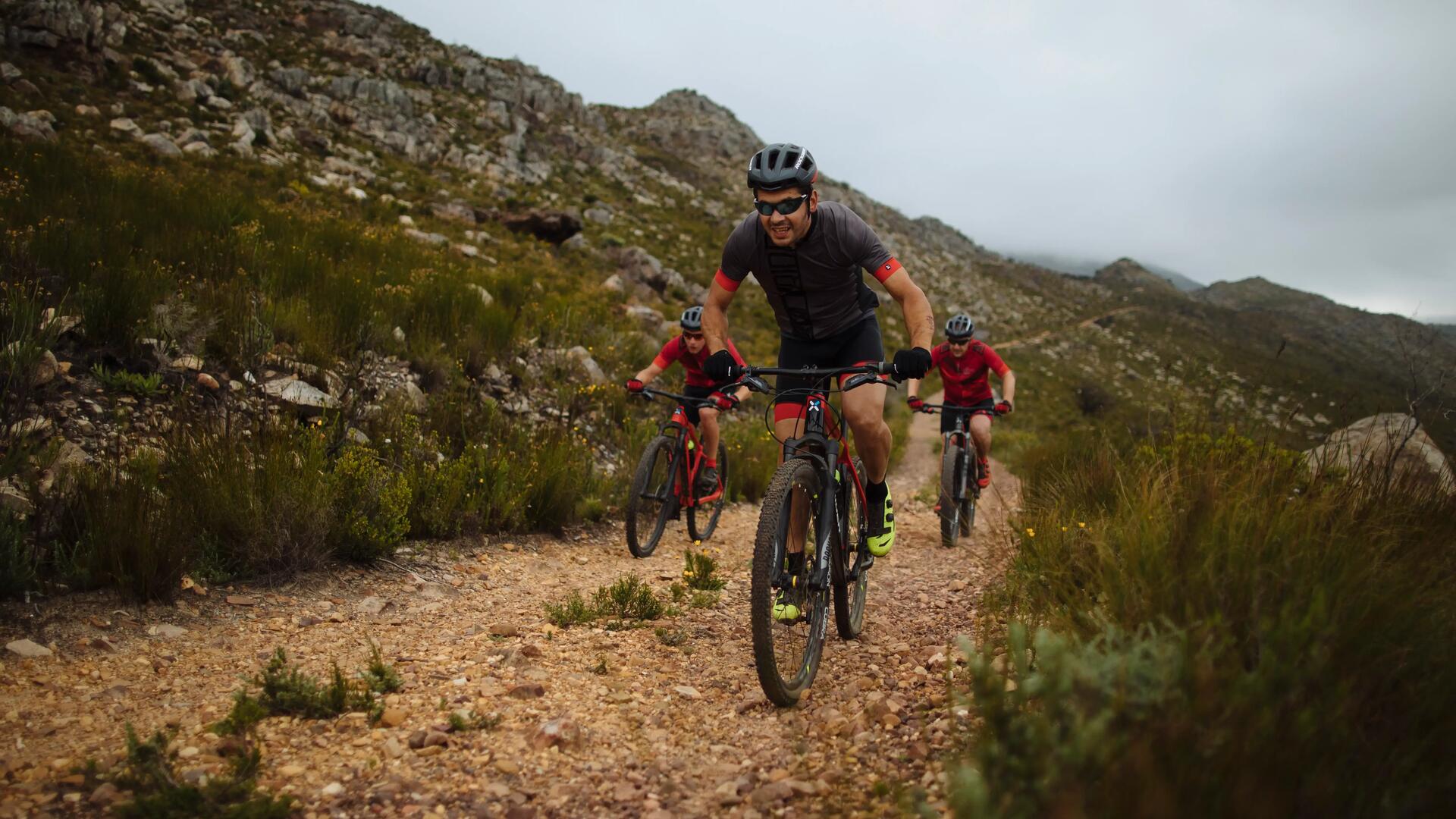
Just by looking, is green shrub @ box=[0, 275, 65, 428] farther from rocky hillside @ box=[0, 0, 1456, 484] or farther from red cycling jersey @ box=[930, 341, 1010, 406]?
red cycling jersey @ box=[930, 341, 1010, 406]

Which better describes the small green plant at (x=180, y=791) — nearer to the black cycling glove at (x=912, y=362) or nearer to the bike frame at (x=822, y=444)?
the bike frame at (x=822, y=444)

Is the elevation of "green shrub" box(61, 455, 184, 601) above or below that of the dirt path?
above

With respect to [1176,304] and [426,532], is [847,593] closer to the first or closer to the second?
[426,532]

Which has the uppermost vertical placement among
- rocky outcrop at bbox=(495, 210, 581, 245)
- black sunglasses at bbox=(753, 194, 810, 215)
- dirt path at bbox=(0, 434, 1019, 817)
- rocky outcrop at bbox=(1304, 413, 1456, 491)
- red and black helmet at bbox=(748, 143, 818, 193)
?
rocky outcrop at bbox=(495, 210, 581, 245)

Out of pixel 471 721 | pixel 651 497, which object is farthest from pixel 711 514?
pixel 471 721

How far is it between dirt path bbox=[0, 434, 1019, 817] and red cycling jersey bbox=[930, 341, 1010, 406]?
380cm

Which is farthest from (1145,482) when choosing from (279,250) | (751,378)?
(279,250)

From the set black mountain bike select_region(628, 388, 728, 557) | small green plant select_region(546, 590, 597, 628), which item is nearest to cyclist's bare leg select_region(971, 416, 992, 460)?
black mountain bike select_region(628, 388, 728, 557)

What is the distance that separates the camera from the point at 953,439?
24.5 feet

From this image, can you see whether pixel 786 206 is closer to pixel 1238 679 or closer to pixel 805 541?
pixel 805 541

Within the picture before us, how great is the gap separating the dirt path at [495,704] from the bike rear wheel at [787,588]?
0.18 metres

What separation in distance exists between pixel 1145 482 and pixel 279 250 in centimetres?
992

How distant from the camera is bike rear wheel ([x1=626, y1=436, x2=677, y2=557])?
596 cm

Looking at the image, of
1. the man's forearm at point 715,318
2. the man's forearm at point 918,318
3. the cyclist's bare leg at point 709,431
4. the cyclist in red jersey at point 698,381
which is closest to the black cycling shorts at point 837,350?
the man's forearm at point 918,318
